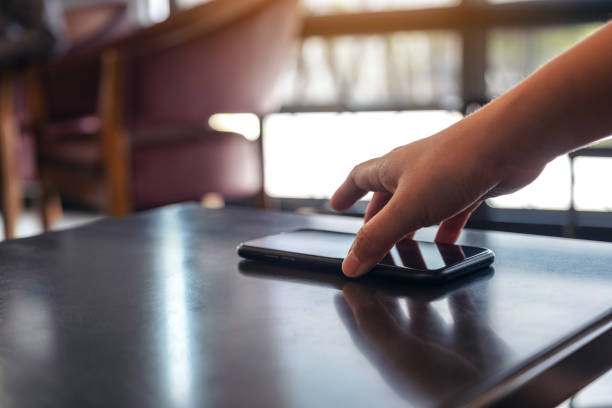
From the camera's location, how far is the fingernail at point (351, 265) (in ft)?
1.83

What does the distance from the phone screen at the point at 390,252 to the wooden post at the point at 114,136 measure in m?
1.33

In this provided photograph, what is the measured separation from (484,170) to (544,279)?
5.6 inches

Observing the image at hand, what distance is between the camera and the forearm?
47cm

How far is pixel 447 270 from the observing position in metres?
0.56

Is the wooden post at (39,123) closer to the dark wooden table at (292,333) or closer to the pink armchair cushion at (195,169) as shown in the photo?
the pink armchair cushion at (195,169)

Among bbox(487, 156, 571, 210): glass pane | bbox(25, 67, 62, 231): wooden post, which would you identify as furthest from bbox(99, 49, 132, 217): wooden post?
bbox(487, 156, 571, 210): glass pane

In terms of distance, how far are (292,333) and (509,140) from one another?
0.21m

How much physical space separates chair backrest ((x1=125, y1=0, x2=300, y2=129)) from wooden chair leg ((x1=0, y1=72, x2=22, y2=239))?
Answer: 53 cm

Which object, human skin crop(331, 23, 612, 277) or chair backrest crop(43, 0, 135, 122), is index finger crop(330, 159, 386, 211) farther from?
chair backrest crop(43, 0, 135, 122)

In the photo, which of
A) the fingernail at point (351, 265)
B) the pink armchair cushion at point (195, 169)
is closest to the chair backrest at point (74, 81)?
the pink armchair cushion at point (195, 169)

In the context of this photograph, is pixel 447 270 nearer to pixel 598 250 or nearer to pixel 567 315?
pixel 567 315

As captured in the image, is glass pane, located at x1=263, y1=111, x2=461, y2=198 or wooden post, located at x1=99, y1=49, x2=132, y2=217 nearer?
wooden post, located at x1=99, y1=49, x2=132, y2=217

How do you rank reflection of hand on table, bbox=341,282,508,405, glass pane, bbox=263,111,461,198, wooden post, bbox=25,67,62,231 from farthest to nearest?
glass pane, bbox=263,111,461,198 → wooden post, bbox=25,67,62,231 → reflection of hand on table, bbox=341,282,508,405

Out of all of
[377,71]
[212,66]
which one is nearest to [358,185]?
[212,66]
